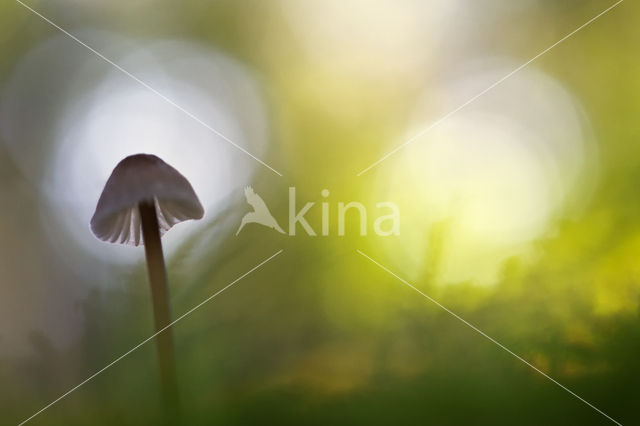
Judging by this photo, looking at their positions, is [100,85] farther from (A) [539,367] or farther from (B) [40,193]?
(A) [539,367]

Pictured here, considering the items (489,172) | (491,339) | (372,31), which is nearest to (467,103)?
(489,172)

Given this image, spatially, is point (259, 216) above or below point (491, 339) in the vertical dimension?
above

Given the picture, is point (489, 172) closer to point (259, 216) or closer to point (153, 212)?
point (259, 216)

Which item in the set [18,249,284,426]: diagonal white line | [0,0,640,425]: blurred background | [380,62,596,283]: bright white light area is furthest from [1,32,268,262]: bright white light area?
[380,62,596,283]: bright white light area

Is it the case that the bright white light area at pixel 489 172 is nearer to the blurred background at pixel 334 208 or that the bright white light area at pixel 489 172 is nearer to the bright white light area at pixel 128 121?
the blurred background at pixel 334 208

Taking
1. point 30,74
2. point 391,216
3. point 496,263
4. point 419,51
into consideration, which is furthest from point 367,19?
point 30,74

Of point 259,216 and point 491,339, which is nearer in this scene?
point 491,339
